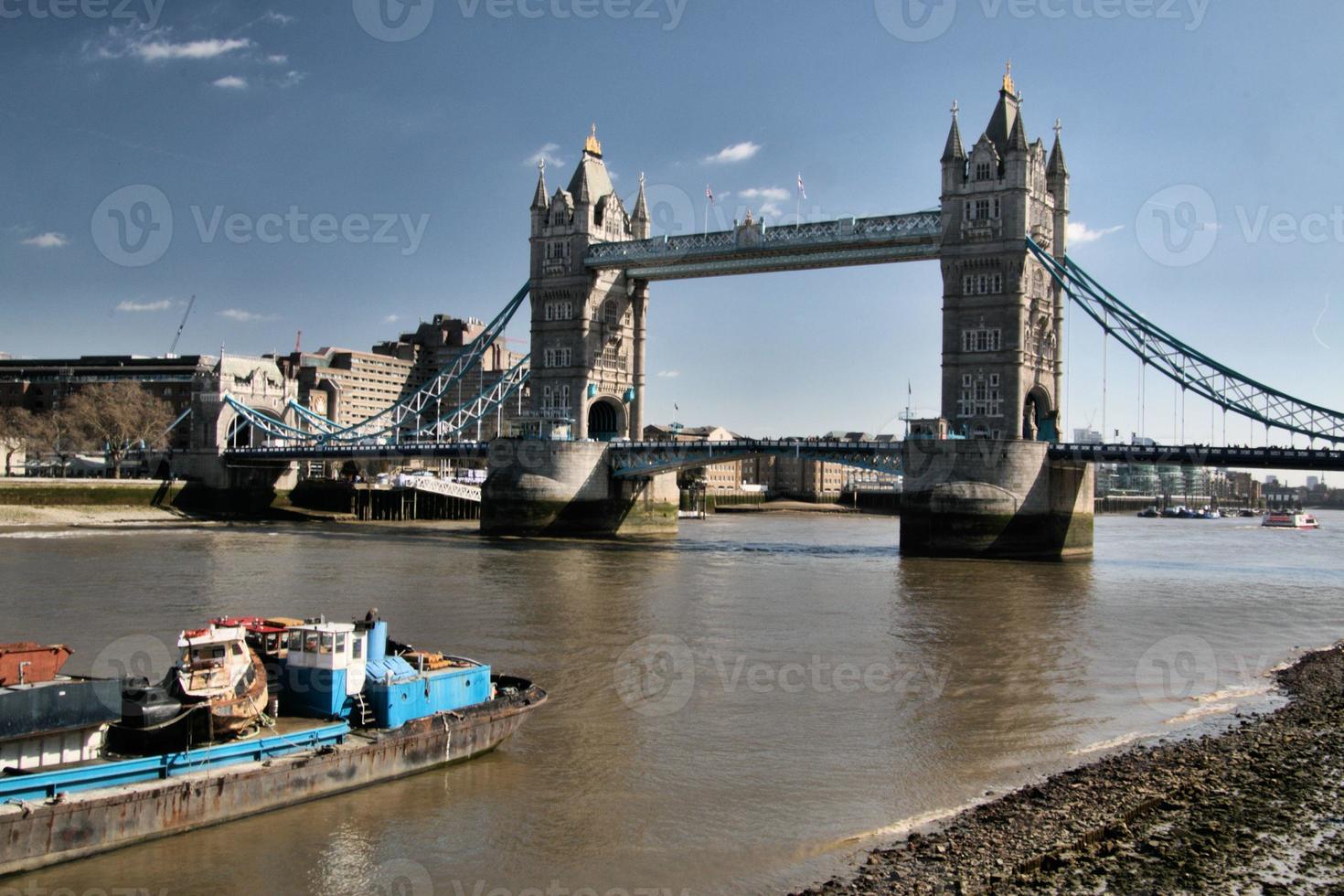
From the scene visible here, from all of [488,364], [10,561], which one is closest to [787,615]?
[10,561]

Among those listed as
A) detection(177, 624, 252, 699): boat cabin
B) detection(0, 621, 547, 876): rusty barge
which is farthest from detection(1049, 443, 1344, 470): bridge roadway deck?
detection(177, 624, 252, 699): boat cabin

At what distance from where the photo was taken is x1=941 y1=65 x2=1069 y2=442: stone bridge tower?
56969 mm

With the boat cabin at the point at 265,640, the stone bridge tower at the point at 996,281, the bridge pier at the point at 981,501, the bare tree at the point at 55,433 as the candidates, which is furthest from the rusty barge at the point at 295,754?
the bare tree at the point at 55,433

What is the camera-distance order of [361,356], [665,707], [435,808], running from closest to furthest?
[435,808]
[665,707]
[361,356]

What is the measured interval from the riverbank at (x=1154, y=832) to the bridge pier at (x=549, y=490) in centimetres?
4919

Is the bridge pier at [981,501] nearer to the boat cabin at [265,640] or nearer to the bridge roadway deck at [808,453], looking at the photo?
the bridge roadway deck at [808,453]

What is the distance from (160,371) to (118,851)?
447ft

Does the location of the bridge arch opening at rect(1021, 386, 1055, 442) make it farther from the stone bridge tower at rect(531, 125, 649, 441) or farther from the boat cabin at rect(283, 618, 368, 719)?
the boat cabin at rect(283, 618, 368, 719)

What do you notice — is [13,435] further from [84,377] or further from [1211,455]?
[1211,455]

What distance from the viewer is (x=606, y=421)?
3002 inches

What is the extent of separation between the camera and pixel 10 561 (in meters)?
43.9

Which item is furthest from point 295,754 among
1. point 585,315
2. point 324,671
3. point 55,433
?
point 55,433

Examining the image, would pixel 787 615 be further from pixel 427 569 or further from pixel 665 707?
pixel 427 569

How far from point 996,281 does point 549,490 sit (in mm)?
27106
